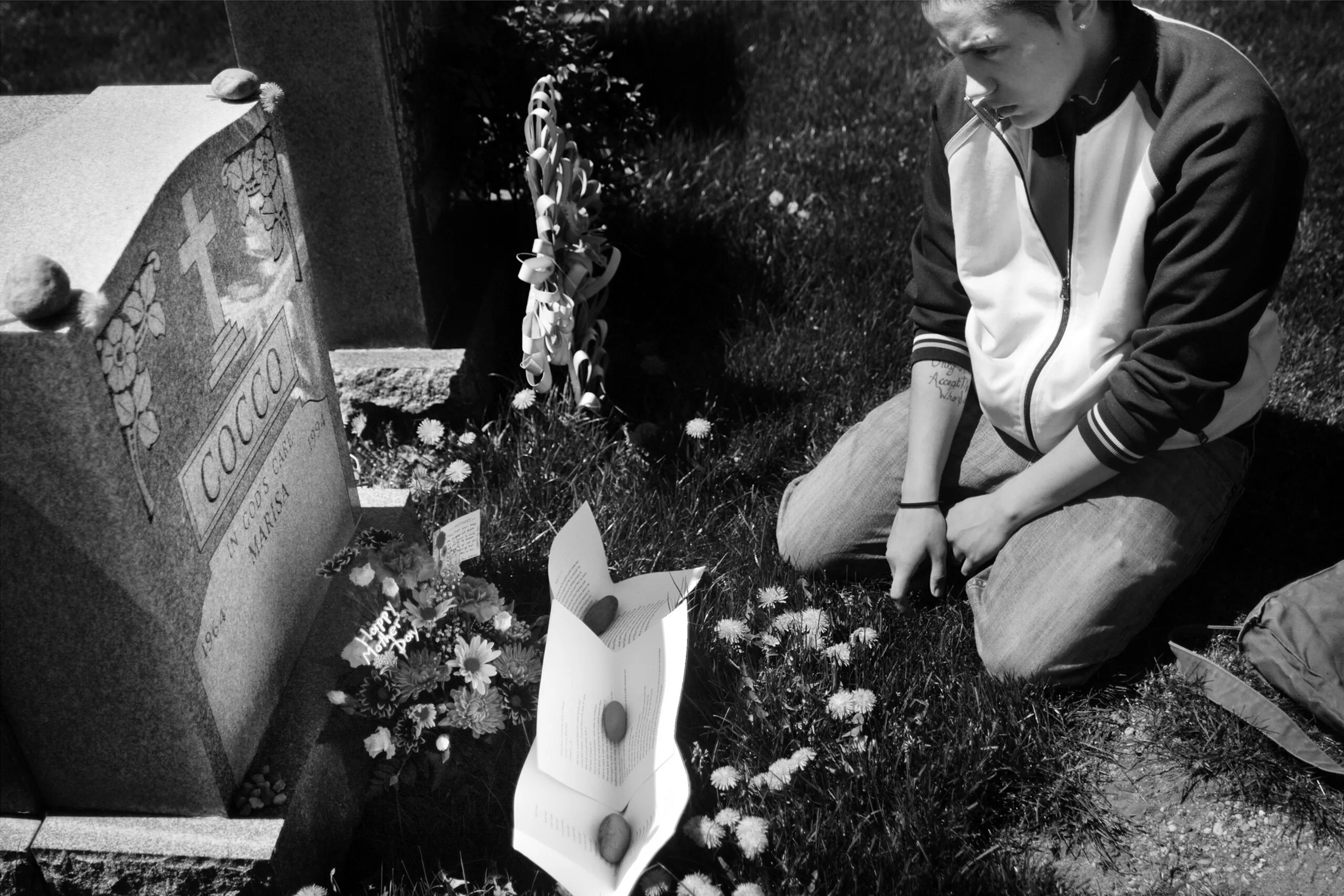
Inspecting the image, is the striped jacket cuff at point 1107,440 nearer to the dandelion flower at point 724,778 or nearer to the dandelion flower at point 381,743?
the dandelion flower at point 724,778

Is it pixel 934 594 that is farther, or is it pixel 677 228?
pixel 677 228

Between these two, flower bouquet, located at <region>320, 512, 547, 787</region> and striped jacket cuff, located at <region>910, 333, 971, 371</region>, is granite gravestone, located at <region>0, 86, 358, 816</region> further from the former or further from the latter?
striped jacket cuff, located at <region>910, 333, 971, 371</region>

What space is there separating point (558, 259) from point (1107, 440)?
4.27ft

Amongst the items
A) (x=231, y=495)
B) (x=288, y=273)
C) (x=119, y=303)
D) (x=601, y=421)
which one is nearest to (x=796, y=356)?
(x=601, y=421)

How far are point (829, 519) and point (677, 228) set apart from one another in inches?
60.3

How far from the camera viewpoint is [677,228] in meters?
3.63

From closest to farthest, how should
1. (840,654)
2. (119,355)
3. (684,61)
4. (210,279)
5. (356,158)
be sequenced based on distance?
(119,355)
(210,279)
(840,654)
(356,158)
(684,61)

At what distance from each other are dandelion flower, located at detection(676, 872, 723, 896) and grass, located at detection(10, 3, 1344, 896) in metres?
0.06

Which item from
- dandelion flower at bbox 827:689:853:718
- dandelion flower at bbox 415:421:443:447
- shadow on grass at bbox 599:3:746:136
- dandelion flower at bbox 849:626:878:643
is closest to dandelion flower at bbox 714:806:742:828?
dandelion flower at bbox 827:689:853:718

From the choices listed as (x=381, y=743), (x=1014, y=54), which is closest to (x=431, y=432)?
(x=381, y=743)

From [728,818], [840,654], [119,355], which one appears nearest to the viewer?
[119,355]

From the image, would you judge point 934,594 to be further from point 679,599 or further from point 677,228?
point 677,228

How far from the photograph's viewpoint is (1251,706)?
2145 millimetres

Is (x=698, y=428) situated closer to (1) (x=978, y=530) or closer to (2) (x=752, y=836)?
(1) (x=978, y=530)
